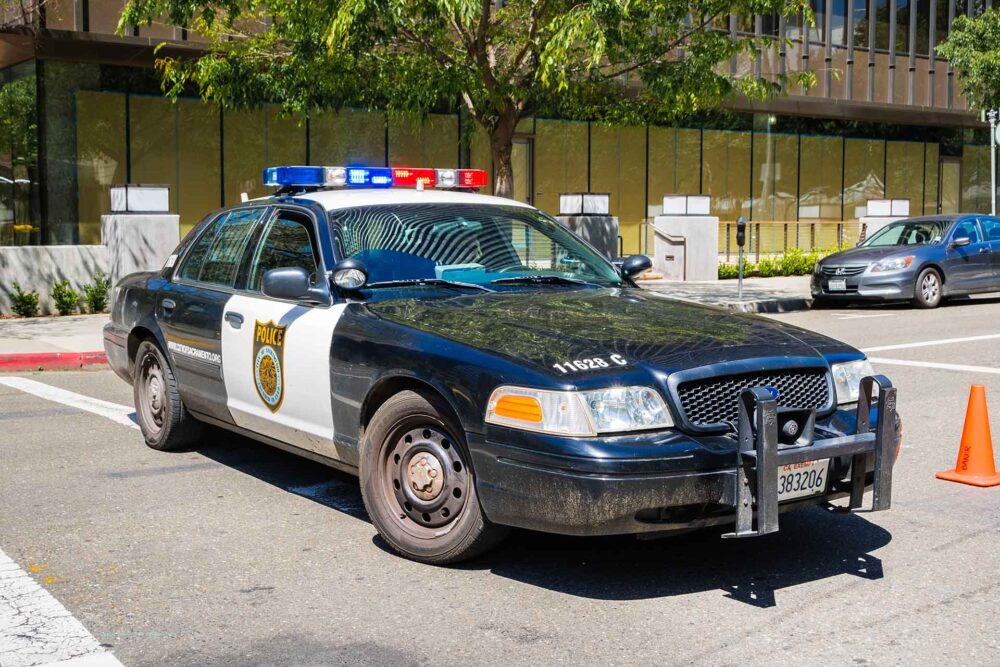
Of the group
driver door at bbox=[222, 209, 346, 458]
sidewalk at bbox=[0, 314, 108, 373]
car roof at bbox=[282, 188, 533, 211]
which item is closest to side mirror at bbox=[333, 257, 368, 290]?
driver door at bbox=[222, 209, 346, 458]

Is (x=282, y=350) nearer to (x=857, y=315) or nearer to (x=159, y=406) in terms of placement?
(x=159, y=406)

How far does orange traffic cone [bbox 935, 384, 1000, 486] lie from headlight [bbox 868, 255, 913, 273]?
11744 millimetres

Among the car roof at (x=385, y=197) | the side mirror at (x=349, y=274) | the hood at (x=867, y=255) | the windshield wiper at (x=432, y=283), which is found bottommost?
the hood at (x=867, y=255)

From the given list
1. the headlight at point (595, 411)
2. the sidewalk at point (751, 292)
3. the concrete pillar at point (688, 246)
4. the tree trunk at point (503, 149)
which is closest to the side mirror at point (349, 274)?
the headlight at point (595, 411)

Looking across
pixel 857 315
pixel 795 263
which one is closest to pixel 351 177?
pixel 857 315

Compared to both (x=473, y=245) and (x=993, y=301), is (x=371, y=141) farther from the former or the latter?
(x=473, y=245)

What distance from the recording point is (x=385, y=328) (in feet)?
17.4

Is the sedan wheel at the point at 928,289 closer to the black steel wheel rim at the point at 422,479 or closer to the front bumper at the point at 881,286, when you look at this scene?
the front bumper at the point at 881,286

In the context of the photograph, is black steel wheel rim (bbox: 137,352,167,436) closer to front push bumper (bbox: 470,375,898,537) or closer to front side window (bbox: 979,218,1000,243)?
front push bumper (bbox: 470,375,898,537)

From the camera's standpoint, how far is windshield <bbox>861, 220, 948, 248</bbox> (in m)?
18.6

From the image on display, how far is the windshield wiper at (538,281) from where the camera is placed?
19.8 ft

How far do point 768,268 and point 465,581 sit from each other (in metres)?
21.4

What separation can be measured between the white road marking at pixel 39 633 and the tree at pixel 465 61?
10367 mm

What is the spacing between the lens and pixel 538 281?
6117 millimetres
